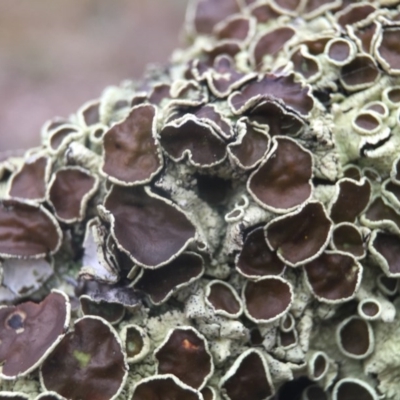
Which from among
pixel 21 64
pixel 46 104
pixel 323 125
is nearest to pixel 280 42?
pixel 323 125

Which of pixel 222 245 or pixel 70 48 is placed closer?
pixel 222 245

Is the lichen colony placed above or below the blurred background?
below

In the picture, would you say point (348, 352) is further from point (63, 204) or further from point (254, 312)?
point (63, 204)

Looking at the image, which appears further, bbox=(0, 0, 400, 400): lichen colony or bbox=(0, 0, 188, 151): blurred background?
bbox=(0, 0, 188, 151): blurred background

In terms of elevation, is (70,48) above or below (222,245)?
above
